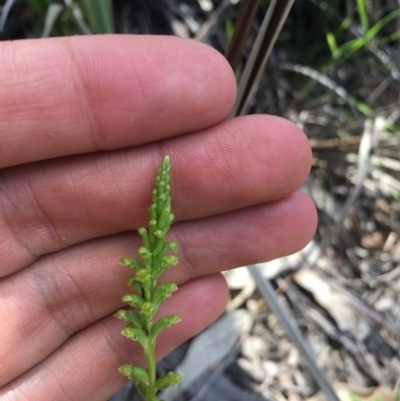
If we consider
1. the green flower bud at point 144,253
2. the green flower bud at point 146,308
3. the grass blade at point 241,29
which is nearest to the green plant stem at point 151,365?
the green flower bud at point 146,308

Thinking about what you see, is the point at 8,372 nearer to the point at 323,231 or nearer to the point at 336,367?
the point at 336,367

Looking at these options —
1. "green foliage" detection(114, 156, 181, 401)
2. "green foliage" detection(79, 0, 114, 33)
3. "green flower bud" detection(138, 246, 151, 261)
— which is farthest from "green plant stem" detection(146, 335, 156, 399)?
"green foliage" detection(79, 0, 114, 33)

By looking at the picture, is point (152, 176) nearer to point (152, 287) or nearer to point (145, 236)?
point (145, 236)

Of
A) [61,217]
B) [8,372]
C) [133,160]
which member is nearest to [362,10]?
[133,160]

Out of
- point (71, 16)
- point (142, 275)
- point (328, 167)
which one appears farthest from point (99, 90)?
point (328, 167)

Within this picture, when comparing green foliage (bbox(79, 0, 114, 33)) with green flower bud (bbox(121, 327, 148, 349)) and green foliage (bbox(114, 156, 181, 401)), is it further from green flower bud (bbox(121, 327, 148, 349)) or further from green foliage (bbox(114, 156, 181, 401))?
green flower bud (bbox(121, 327, 148, 349))

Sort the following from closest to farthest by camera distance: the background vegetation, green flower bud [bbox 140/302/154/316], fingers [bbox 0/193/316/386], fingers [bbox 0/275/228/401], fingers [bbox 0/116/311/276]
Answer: green flower bud [bbox 140/302/154/316] < fingers [bbox 0/116/311/276] < fingers [bbox 0/193/316/386] < fingers [bbox 0/275/228/401] < the background vegetation
